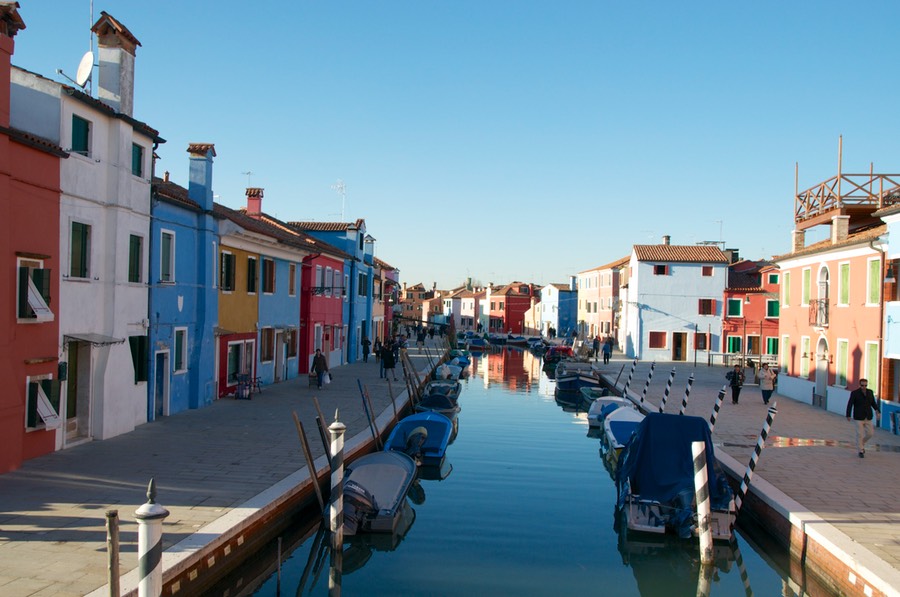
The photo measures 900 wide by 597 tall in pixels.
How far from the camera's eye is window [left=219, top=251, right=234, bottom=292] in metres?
22.7

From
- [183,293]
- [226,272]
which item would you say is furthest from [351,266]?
[183,293]

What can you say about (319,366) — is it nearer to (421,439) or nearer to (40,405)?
(421,439)

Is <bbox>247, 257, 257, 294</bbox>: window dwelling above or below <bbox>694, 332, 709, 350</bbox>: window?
above

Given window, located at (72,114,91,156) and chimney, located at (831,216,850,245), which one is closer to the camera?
window, located at (72,114,91,156)

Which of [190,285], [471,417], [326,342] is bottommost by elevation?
[471,417]

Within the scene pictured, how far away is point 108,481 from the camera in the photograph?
1212cm

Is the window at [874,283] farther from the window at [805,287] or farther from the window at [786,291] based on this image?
the window at [786,291]

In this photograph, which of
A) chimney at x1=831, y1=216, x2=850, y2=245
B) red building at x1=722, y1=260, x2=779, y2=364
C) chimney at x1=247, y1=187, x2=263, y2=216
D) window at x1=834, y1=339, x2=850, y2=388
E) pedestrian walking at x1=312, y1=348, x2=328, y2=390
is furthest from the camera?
red building at x1=722, y1=260, x2=779, y2=364

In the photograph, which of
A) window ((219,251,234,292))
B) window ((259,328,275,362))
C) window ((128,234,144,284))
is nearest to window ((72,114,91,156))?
window ((128,234,144,284))

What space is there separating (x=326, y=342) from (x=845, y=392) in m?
21.7

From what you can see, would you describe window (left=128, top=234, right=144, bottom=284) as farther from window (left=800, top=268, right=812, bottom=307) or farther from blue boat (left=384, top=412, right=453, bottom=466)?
window (left=800, top=268, right=812, bottom=307)

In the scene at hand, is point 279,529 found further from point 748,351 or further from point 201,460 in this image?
point 748,351

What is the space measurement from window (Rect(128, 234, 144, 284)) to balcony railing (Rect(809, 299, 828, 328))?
2082 cm

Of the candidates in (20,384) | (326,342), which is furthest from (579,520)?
(326,342)
